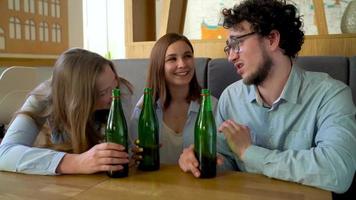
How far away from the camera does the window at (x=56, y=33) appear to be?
3588 mm

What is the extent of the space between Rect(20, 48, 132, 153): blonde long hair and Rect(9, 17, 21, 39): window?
207 cm

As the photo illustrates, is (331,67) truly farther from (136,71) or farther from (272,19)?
(136,71)

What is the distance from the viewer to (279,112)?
1.36 metres

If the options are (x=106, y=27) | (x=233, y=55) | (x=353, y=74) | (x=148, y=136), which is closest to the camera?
(x=148, y=136)

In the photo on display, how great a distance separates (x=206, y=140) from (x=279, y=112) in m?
0.40

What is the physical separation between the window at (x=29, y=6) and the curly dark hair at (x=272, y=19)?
235 centimetres

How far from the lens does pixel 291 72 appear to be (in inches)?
55.4

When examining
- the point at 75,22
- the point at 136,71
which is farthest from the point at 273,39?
the point at 75,22

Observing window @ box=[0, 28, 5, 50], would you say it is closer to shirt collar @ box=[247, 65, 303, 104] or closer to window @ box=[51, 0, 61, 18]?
window @ box=[51, 0, 61, 18]

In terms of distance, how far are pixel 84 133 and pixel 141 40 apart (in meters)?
1.38

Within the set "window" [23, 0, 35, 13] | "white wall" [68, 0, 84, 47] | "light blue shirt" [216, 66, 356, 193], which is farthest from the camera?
"white wall" [68, 0, 84, 47]

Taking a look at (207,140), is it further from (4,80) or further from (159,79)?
(4,80)

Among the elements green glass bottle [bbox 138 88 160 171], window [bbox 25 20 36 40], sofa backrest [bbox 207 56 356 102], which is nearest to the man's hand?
green glass bottle [bbox 138 88 160 171]

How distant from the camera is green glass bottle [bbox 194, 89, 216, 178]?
1082 mm
